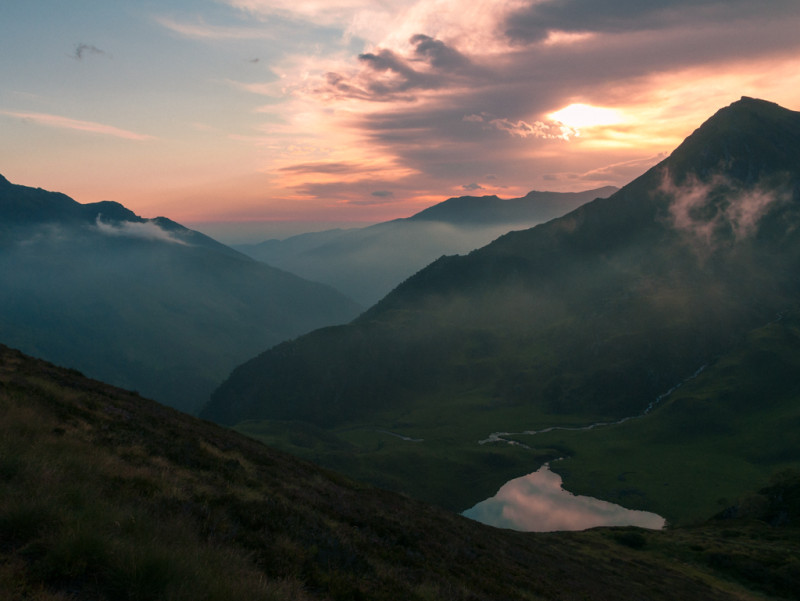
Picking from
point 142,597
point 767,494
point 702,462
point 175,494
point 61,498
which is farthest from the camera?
point 702,462

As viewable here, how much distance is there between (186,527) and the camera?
1181cm

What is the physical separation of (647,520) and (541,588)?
509 ft

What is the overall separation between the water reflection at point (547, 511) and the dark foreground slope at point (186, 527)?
12923cm

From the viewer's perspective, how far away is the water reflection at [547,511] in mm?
147875

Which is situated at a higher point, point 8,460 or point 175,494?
point 8,460

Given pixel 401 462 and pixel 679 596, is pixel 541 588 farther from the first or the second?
pixel 401 462

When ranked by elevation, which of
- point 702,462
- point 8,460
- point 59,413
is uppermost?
point 8,460

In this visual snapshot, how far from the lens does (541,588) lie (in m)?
24.2

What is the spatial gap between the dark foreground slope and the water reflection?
12923cm

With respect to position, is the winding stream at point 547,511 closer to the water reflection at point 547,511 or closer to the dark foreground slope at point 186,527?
the water reflection at point 547,511

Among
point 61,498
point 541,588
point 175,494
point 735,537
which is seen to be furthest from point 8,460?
point 735,537

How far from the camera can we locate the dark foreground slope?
8.39m

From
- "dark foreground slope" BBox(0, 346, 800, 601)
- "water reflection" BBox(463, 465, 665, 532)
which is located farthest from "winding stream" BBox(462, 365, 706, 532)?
"dark foreground slope" BBox(0, 346, 800, 601)

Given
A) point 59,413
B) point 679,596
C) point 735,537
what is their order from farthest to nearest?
1. point 735,537
2. point 679,596
3. point 59,413
